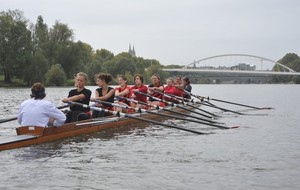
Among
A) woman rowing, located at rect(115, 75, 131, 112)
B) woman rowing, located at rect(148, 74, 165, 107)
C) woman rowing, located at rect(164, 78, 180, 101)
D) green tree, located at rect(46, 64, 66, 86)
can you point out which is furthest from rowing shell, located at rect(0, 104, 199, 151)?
green tree, located at rect(46, 64, 66, 86)

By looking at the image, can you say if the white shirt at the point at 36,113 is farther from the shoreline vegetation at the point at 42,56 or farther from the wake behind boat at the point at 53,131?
the shoreline vegetation at the point at 42,56

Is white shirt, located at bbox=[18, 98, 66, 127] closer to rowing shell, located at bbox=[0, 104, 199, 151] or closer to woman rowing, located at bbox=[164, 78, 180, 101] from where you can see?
rowing shell, located at bbox=[0, 104, 199, 151]

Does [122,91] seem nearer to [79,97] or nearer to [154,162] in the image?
[79,97]

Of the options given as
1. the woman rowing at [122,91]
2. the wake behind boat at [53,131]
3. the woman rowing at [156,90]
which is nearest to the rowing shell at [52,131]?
the wake behind boat at [53,131]

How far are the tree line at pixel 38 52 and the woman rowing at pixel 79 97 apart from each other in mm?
48776

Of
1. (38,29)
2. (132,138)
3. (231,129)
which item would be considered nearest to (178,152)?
(132,138)

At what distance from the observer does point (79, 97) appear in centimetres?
1102

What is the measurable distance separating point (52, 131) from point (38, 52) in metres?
54.4

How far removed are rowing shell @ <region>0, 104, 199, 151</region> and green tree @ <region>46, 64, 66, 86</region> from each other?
4955 cm

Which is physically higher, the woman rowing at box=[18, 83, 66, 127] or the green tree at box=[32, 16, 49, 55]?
the green tree at box=[32, 16, 49, 55]

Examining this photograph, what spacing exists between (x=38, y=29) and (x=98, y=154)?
66.0m

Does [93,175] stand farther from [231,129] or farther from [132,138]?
[231,129]

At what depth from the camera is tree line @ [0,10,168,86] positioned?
192ft

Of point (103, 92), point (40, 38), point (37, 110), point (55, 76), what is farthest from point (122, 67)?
point (37, 110)
